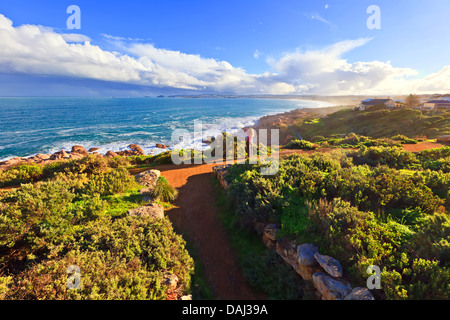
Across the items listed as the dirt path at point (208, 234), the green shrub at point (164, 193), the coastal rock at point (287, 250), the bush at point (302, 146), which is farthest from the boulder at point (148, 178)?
the bush at point (302, 146)

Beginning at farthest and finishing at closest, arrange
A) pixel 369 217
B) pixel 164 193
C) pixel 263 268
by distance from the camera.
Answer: pixel 164 193, pixel 263 268, pixel 369 217

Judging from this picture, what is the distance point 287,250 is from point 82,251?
6187 millimetres

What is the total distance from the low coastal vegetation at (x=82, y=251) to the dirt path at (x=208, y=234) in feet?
3.47

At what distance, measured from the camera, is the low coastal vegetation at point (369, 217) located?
13.2 feet

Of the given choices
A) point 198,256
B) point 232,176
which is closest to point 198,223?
point 198,256

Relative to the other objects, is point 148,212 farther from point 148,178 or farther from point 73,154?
point 73,154

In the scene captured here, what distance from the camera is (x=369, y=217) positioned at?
5.64m

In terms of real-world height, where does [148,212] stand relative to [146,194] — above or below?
below

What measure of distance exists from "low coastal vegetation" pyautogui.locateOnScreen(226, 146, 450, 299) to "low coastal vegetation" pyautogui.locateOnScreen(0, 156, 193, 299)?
12.2 feet

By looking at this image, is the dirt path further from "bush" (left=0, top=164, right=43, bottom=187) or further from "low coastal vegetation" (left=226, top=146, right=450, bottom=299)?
"bush" (left=0, top=164, right=43, bottom=187)

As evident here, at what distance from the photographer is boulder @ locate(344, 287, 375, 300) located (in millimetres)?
3977

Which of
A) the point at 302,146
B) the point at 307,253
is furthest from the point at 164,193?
the point at 302,146

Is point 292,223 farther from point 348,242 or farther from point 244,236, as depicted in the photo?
point 244,236

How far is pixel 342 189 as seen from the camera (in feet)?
24.0
